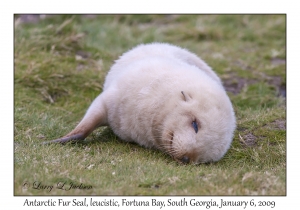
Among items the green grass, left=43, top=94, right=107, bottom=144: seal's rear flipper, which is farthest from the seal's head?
left=43, top=94, right=107, bottom=144: seal's rear flipper

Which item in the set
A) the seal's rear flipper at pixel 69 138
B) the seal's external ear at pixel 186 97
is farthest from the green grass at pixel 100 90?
the seal's external ear at pixel 186 97

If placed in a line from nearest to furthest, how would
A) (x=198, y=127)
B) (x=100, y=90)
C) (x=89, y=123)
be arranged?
(x=198, y=127)
(x=89, y=123)
(x=100, y=90)

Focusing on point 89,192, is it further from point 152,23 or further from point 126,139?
point 152,23

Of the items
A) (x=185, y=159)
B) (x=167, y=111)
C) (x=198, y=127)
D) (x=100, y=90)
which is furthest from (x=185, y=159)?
(x=100, y=90)

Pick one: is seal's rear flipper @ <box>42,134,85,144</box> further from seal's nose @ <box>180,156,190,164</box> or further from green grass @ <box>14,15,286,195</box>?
seal's nose @ <box>180,156,190,164</box>

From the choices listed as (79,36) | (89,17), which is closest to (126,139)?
(79,36)

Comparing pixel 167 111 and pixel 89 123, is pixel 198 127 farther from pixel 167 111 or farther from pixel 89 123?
pixel 89 123

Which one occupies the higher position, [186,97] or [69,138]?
[186,97]
